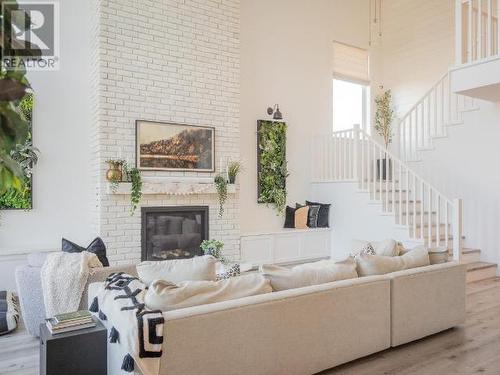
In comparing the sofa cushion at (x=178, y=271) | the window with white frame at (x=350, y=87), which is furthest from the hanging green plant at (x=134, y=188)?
the window with white frame at (x=350, y=87)

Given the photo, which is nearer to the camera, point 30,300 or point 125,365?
point 125,365

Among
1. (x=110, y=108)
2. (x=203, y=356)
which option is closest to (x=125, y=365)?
(x=203, y=356)

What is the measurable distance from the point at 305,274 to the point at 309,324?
0.35 metres

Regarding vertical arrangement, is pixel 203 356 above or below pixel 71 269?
below

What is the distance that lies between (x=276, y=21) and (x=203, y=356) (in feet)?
21.6

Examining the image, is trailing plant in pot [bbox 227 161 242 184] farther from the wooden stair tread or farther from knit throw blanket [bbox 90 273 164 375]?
knit throw blanket [bbox 90 273 164 375]

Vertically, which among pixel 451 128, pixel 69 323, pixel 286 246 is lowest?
pixel 286 246

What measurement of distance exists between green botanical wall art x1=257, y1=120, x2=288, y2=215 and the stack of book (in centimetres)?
488

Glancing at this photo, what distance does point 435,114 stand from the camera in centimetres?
696

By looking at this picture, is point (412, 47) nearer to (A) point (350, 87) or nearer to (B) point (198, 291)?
(A) point (350, 87)

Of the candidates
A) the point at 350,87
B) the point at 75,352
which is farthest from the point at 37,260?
the point at 350,87

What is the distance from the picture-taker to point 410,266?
350 cm

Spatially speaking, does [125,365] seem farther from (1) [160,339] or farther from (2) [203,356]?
(2) [203,356]

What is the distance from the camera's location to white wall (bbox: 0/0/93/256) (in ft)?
17.6
